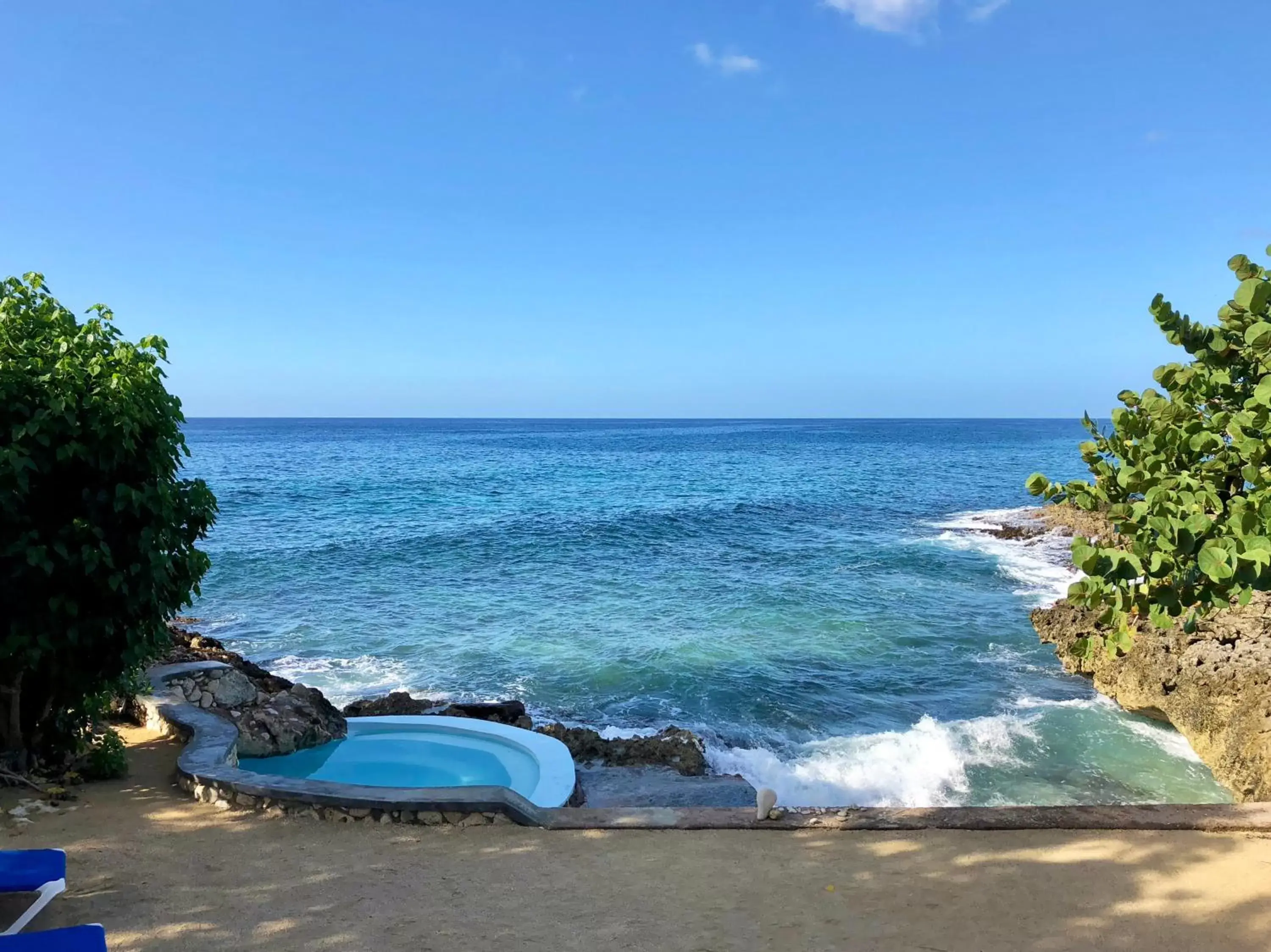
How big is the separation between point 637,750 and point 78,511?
6.83 metres

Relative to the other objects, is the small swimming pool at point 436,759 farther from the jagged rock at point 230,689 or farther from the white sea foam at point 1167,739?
the white sea foam at point 1167,739

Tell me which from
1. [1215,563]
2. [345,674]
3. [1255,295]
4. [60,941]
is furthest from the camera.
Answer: [345,674]

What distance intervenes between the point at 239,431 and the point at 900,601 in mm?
143010

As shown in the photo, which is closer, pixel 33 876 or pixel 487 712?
pixel 33 876

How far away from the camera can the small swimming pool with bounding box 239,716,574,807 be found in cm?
847

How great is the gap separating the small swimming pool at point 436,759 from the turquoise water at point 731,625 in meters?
2.69

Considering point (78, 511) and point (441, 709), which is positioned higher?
point (78, 511)

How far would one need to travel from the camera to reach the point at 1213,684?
35.3 feet

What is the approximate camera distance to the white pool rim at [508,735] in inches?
333

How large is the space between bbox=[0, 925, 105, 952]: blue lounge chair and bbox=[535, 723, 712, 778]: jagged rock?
6.26 m

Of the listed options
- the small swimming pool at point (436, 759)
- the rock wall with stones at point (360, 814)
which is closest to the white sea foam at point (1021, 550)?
the small swimming pool at point (436, 759)

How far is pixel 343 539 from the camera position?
27297 mm

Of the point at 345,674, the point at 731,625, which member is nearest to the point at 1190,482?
the point at 345,674

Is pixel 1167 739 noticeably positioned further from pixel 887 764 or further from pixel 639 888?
pixel 639 888
